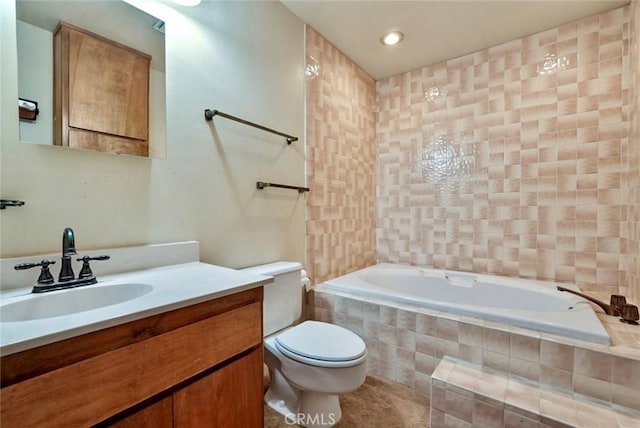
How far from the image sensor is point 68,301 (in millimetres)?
917

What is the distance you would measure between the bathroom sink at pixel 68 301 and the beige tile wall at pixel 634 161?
267 centimetres

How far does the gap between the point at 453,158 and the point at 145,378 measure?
8.70 ft

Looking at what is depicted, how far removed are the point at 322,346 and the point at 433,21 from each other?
2310 mm

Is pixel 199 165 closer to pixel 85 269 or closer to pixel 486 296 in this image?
pixel 85 269

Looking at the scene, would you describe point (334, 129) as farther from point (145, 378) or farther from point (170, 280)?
point (145, 378)

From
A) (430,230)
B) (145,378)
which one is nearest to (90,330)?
(145,378)

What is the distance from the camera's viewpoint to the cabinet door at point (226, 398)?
0.83 meters

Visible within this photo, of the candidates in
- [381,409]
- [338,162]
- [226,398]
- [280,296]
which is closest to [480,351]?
[381,409]

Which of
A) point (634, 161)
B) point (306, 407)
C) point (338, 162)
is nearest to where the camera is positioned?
point (306, 407)

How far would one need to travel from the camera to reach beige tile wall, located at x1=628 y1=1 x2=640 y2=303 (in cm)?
172

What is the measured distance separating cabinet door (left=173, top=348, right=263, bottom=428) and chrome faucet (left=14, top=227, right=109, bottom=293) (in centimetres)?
53

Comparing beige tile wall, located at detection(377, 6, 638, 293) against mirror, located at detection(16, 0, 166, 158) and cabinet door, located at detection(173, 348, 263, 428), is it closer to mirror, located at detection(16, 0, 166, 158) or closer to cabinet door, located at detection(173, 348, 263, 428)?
cabinet door, located at detection(173, 348, 263, 428)

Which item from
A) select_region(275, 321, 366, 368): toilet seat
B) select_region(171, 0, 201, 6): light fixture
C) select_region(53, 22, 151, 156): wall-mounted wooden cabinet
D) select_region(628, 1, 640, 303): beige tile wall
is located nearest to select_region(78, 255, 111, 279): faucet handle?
select_region(53, 22, 151, 156): wall-mounted wooden cabinet

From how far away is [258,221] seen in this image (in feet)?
5.88
